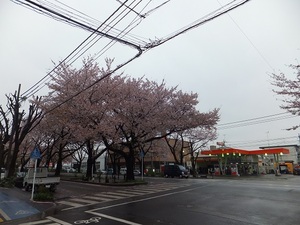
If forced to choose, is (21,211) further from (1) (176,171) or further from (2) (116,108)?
(1) (176,171)

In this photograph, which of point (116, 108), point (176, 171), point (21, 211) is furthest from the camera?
point (176, 171)

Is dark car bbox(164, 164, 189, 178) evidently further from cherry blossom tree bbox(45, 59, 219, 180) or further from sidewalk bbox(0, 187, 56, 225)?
sidewalk bbox(0, 187, 56, 225)

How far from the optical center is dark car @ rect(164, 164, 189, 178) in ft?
118

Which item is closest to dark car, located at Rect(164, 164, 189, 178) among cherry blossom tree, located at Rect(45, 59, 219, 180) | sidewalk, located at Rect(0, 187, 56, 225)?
cherry blossom tree, located at Rect(45, 59, 219, 180)

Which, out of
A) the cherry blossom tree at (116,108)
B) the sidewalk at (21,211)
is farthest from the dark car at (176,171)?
the sidewalk at (21,211)

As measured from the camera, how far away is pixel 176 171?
3697 cm

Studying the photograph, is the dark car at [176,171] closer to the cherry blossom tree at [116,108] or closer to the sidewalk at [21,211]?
the cherry blossom tree at [116,108]

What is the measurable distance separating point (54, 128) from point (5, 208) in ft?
68.6

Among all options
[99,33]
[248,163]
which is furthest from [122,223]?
[248,163]

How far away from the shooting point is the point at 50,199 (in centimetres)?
1459

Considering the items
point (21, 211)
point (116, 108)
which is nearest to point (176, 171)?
point (116, 108)

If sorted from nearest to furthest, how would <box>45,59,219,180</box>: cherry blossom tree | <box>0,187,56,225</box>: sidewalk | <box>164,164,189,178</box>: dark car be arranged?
<box>0,187,56,225</box>: sidewalk, <box>45,59,219,180</box>: cherry blossom tree, <box>164,164,189,178</box>: dark car

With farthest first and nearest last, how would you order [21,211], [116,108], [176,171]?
[176,171] → [116,108] → [21,211]

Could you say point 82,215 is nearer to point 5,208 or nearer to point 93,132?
point 5,208
